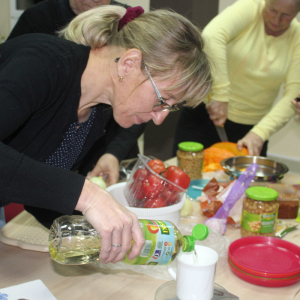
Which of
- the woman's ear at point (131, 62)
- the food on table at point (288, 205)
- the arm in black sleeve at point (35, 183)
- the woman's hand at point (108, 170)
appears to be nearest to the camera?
the arm in black sleeve at point (35, 183)

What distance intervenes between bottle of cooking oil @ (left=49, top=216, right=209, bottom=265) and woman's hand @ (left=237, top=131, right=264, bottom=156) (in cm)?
105

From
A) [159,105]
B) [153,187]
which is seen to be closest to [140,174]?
[153,187]

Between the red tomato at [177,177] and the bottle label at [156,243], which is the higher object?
the bottle label at [156,243]

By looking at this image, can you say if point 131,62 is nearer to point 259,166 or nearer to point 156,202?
point 156,202

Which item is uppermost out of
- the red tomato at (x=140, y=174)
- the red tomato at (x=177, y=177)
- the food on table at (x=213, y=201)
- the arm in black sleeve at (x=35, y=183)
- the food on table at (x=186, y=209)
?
the arm in black sleeve at (x=35, y=183)

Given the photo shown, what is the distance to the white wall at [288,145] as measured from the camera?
3.39m

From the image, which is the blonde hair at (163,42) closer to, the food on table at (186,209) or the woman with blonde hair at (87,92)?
the woman with blonde hair at (87,92)

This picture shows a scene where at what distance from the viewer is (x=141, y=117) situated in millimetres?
1108

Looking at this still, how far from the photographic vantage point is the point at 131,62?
3.20 feet

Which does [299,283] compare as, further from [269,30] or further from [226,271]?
[269,30]

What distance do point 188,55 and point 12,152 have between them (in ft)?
1.82

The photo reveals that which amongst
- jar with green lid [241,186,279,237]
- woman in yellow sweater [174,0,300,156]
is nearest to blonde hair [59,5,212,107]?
jar with green lid [241,186,279,237]

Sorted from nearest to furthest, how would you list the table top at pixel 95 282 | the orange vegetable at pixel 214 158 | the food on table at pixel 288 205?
the table top at pixel 95 282
the food on table at pixel 288 205
the orange vegetable at pixel 214 158

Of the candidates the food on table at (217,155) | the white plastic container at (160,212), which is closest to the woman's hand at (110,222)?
the white plastic container at (160,212)
